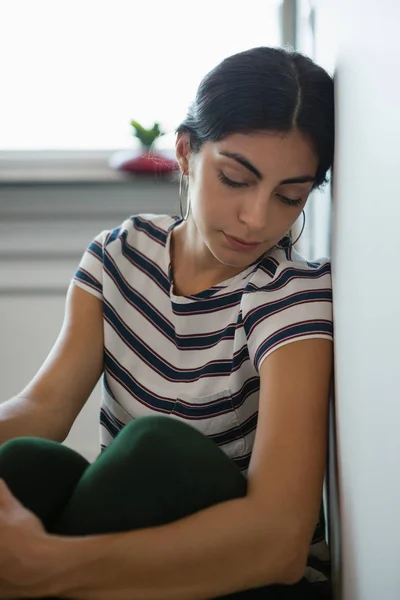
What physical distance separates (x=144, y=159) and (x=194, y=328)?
79cm

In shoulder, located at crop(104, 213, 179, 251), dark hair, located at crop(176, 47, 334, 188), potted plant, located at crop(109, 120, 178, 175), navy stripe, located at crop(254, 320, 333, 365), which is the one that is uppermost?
dark hair, located at crop(176, 47, 334, 188)

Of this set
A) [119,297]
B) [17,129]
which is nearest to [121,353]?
[119,297]

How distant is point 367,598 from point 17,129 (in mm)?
1496

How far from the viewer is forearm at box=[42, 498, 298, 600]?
685 millimetres

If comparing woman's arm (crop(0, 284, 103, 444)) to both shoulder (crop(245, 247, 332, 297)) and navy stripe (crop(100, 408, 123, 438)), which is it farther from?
shoulder (crop(245, 247, 332, 297))

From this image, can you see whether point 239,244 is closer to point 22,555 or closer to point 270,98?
point 270,98

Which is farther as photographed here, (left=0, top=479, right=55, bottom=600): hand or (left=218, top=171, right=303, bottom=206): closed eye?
(left=218, top=171, right=303, bottom=206): closed eye

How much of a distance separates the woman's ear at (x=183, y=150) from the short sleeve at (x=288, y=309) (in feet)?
0.65

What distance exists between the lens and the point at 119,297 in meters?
1.05

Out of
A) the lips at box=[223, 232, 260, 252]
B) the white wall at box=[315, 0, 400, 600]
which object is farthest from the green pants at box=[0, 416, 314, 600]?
the lips at box=[223, 232, 260, 252]

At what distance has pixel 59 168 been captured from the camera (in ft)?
5.79

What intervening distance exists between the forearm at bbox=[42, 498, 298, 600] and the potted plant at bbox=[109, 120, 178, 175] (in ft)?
3.45

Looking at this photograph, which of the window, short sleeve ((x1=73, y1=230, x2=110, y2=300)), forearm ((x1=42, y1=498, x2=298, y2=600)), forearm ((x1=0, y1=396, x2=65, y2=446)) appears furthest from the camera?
the window

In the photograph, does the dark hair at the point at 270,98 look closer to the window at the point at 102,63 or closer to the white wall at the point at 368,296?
the white wall at the point at 368,296
